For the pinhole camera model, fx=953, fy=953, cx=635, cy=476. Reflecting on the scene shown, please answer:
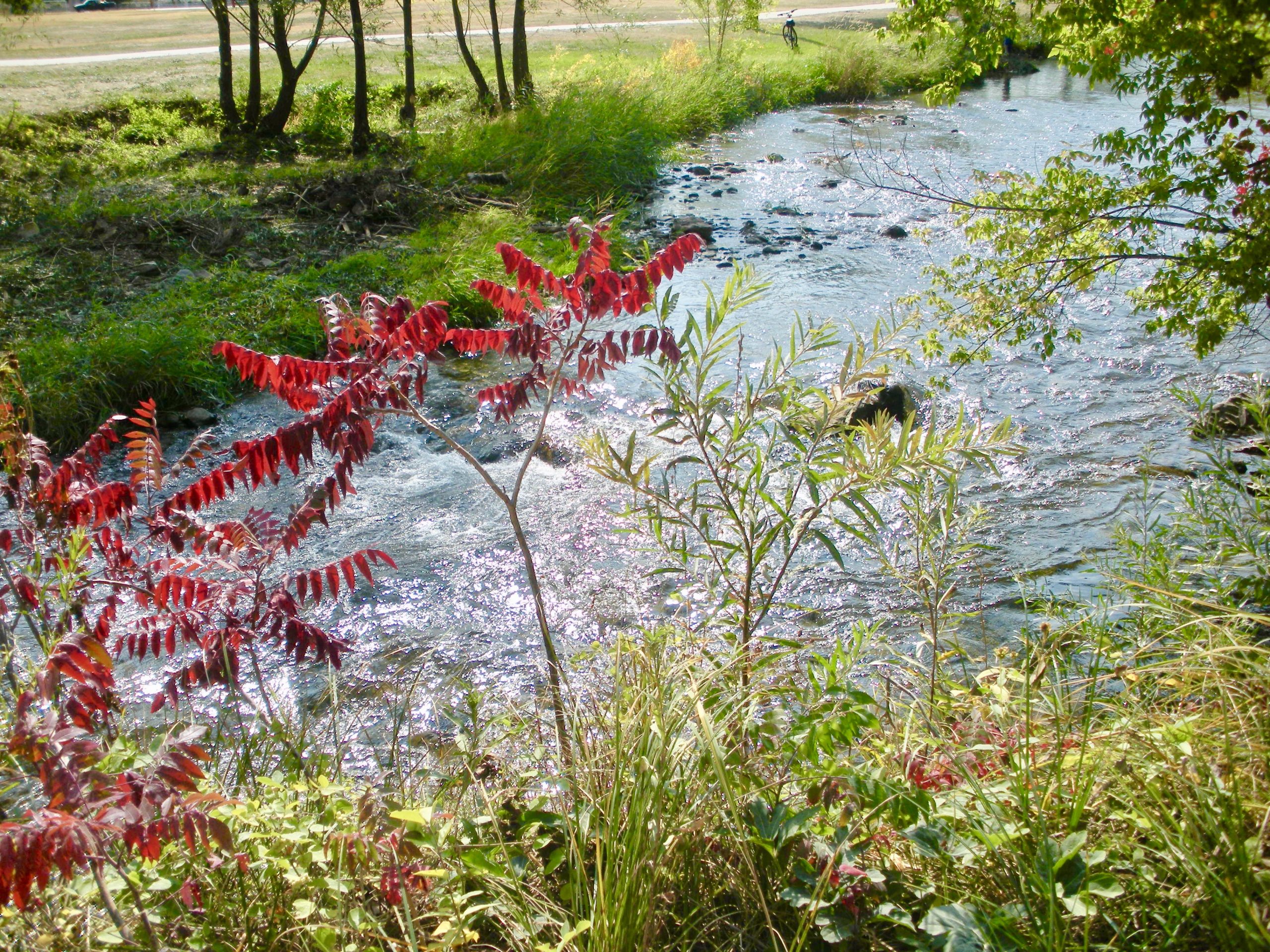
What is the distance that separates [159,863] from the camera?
6.98 ft

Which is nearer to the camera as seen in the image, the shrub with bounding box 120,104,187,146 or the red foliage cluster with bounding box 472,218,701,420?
the red foliage cluster with bounding box 472,218,701,420

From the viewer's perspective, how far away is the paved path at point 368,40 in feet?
62.6

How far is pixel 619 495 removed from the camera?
614 centimetres

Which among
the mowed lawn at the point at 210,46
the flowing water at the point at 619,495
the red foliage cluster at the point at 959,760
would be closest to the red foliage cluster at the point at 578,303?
the flowing water at the point at 619,495

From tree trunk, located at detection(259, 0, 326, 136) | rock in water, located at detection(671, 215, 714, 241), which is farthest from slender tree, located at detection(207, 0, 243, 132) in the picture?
rock in water, located at detection(671, 215, 714, 241)

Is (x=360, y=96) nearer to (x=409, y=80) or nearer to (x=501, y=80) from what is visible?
(x=409, y=80)

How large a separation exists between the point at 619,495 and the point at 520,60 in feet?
39.9

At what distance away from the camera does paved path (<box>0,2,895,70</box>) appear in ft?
62.6

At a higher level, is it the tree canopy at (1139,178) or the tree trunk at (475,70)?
the tree trunk at (475,70)

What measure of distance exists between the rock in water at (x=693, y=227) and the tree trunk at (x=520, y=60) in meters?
5.31

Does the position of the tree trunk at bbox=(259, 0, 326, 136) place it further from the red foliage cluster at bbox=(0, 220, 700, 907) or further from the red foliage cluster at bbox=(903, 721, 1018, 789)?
the red foliage cluster at bbox=(903, 721, 1018, 789)

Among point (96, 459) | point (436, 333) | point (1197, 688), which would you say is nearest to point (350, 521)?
point (96, 459)

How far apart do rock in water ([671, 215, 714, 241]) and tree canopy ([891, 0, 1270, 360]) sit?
5.73 m

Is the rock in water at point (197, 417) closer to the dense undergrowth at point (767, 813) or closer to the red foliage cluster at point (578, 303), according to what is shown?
the red foliage cluster at point (578, 303)
